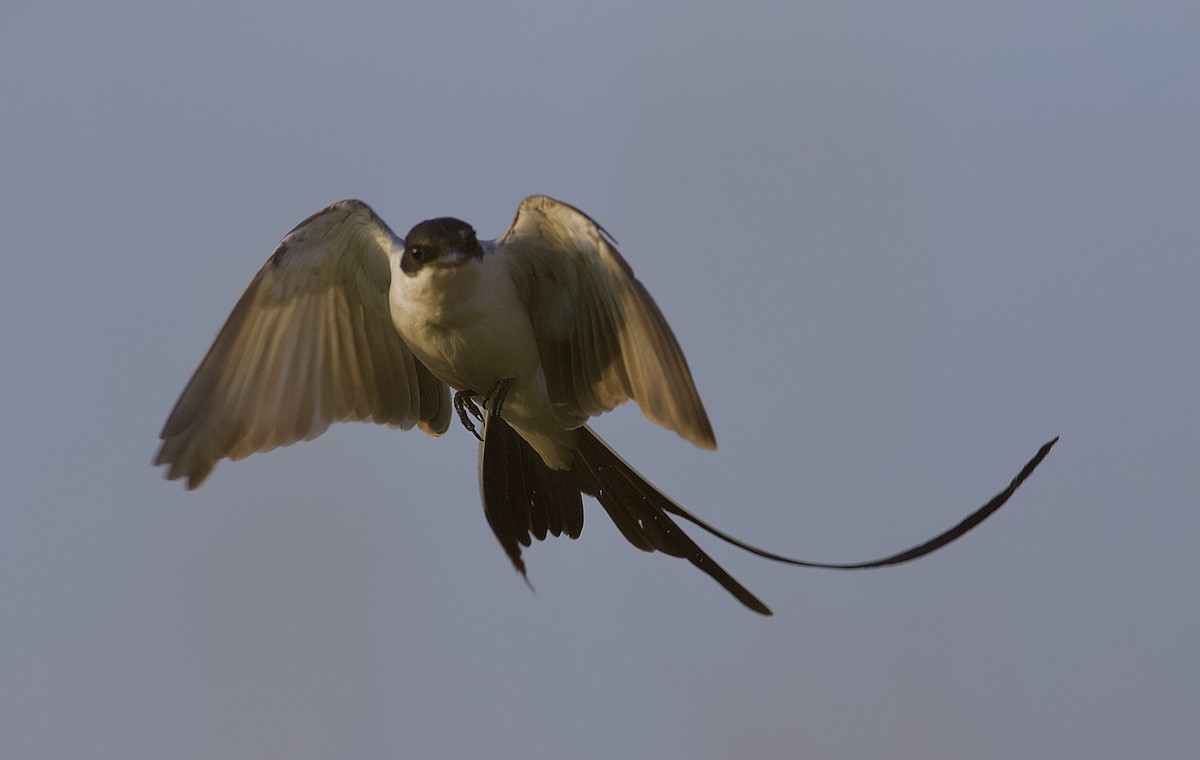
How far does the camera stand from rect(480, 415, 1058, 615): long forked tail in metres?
4.99

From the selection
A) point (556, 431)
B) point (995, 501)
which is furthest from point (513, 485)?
point (995, 501)

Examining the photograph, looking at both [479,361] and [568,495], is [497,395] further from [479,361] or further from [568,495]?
[568,495]

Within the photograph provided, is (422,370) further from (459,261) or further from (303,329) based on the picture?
(459,261)

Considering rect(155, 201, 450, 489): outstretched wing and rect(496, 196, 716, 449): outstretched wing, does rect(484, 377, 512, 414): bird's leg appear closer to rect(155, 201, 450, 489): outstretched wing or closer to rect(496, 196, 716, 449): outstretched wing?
rect(496, 196, 716, 449): outstretched wing

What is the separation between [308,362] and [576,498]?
132cm

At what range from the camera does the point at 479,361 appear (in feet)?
16.5

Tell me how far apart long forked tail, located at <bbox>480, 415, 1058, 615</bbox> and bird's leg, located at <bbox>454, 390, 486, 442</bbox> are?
0.27 feet

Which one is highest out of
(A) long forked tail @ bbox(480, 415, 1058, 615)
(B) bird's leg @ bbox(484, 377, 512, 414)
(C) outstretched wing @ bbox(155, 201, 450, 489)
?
(C) outstretched wing @ bbox(155, 201, 450, 489)

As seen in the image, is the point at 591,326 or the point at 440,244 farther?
the point at 591,326

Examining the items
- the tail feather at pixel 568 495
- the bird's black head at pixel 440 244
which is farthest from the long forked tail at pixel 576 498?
the bird's black head at pixel 440 244

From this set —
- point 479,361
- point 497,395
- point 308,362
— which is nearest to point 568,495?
point 497,395

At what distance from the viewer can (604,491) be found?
534 centimetres

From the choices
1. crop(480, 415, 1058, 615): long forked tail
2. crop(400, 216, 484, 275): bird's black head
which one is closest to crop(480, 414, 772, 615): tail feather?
crop(480, 415, 1058, 615): long forked tail

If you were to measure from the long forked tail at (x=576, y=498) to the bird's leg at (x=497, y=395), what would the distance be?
83 mm
